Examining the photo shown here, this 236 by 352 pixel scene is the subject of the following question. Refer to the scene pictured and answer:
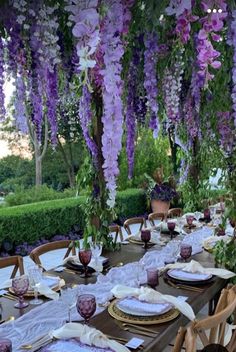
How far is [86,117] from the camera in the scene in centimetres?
226

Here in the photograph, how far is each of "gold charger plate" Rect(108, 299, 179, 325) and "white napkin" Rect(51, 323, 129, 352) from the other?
0.24m

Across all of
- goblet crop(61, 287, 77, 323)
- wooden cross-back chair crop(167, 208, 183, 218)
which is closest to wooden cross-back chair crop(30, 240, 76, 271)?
goblet crop(61, 287, 77, 323)

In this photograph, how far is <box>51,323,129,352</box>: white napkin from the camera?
56.3 inches

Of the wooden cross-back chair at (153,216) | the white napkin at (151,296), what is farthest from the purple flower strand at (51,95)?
the wooden cross-back chair at (153,216)

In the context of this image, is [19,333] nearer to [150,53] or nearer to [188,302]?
[188,302]

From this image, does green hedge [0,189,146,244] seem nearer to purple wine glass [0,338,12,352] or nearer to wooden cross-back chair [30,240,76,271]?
wooden cross-back chair [30,240,76,271]

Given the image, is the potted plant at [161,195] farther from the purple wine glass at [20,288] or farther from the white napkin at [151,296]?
the purple wine glass at [20,288]

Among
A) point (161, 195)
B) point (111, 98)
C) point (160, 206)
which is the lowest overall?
point (160, 206)

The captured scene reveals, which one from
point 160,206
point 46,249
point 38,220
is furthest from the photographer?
point 160,206

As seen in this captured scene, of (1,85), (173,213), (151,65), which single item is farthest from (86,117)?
(173,213)

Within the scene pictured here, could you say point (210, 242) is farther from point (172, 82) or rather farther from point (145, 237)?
point (172, 82)

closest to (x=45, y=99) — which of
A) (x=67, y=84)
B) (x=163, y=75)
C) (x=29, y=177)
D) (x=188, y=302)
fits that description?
(x=67, y=84)

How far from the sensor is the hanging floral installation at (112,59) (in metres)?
1.30

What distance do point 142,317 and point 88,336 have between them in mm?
324
